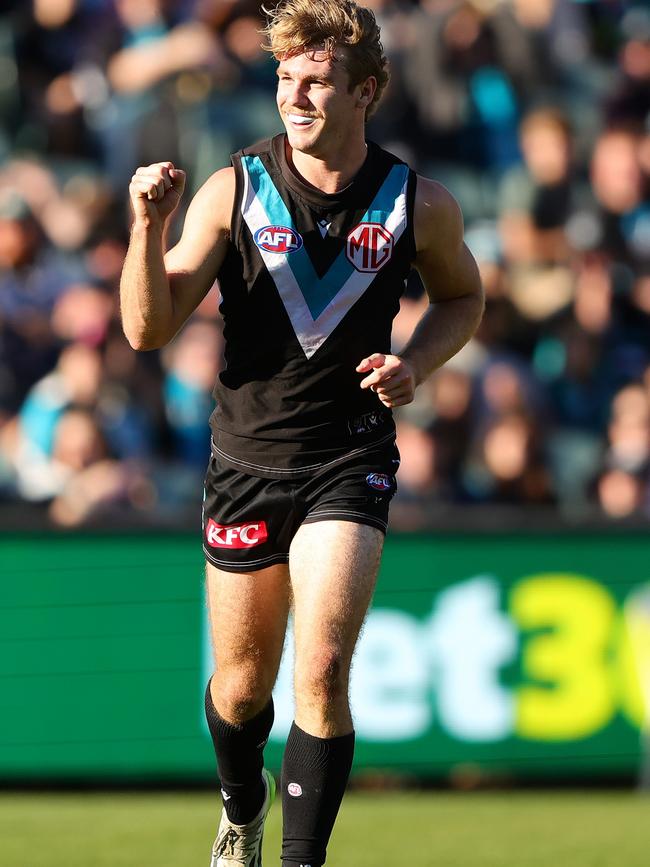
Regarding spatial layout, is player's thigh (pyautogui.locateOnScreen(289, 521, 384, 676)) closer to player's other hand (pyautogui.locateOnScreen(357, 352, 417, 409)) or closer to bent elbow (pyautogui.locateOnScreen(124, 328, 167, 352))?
player's other hand (pyautogui.locateOnScreen(357, 352, 417, 409))

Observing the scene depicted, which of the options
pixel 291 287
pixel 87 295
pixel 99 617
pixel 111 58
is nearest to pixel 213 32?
pixel 111 58

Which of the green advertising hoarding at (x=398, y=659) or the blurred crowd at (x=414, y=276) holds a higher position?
the blurred crowd at (x=414, y=276)

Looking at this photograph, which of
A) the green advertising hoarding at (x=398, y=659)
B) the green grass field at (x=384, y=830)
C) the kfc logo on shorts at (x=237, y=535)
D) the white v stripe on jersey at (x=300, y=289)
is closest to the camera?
the white v stripe on jersey at (x=300, y=289)

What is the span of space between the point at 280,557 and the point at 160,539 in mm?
3340

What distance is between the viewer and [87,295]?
904 centimetres

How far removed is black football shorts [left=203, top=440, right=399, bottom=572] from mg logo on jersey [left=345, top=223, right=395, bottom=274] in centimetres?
59

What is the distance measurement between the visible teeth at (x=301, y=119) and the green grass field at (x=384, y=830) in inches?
124

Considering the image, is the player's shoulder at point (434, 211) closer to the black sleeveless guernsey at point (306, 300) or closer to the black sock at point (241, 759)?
the black sleeveless guernsey at point (306, 300)

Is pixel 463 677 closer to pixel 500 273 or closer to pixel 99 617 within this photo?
pixel 99 617

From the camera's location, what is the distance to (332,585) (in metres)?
4.45

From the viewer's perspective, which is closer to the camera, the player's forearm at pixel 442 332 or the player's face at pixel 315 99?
the player's face at pixel 315 99

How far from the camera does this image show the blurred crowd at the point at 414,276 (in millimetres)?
8578

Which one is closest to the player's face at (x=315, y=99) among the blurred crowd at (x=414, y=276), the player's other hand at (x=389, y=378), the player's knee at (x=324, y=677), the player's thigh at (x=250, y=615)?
the player's other hand at (x=389, y=378)

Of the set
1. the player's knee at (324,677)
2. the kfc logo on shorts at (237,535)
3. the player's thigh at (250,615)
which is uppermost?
the kfc logo on shorts at (237,535)
